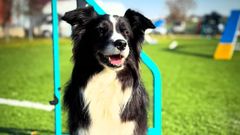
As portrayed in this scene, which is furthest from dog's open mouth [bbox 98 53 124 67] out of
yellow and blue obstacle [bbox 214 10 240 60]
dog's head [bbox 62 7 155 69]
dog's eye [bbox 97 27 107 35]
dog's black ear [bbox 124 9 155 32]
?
yellow and blue obstacle [bbox 214 10 240 60]

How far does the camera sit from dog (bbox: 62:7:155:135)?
10.2 feet

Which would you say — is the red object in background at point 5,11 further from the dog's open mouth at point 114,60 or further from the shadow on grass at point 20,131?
the dog's open mouth at point 114,60

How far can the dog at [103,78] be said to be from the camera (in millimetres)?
3104

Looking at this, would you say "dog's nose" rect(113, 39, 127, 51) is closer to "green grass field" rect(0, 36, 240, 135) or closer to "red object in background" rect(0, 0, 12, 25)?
"green grass field" rect(0, 36, 240, 135)

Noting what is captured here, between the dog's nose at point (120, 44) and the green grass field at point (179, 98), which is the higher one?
the dog's nose at point (120, 44)

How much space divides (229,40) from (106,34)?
542 inches

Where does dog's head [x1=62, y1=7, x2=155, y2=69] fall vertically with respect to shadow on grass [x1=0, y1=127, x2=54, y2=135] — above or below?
above

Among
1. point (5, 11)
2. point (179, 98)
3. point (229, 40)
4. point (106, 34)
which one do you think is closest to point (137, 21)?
point (106, 34)

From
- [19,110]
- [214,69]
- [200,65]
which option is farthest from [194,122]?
[200,65]

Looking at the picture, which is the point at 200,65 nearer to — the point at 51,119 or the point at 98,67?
the point at 51,119

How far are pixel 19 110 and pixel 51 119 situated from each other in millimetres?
826

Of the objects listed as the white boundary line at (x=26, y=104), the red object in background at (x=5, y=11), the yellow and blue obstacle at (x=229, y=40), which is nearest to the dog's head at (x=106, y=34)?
the white boundary line at (x=26, y=104)

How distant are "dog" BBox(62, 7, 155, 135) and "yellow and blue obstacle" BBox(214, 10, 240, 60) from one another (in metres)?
13.3

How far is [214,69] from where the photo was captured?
39.4 feet
